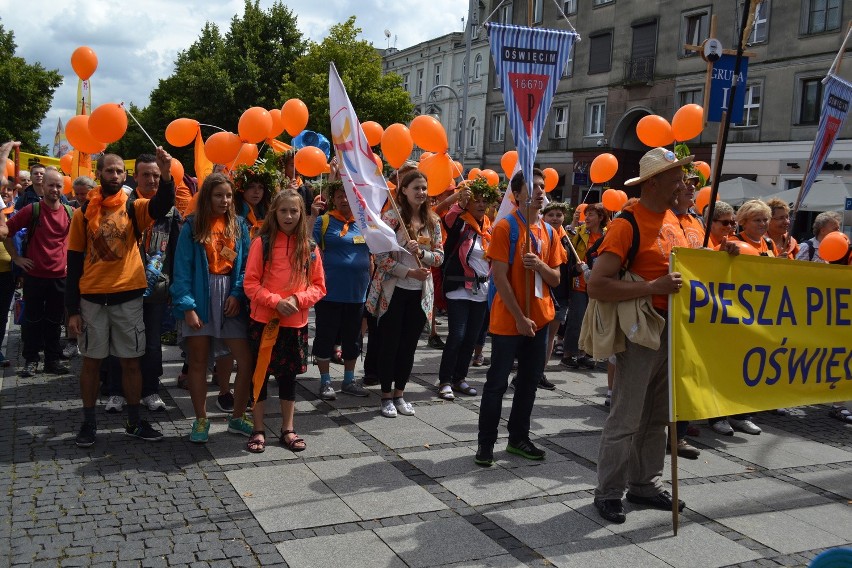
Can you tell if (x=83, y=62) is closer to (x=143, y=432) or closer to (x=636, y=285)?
(x=143, y=432)

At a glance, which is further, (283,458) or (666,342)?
(283,458)

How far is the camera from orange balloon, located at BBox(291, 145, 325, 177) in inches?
340

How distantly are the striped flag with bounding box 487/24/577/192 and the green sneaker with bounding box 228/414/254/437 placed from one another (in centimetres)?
270

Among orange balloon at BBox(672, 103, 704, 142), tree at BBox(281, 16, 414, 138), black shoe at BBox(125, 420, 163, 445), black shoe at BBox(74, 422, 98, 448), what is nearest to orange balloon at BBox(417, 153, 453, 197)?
orange balloon at BBox(672, 103, 704, 142)

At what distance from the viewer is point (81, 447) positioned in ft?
17.8

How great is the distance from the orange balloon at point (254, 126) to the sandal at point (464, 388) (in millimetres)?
3404

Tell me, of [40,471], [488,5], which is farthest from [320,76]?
[40,471]

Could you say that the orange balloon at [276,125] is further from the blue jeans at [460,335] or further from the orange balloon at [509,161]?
the orange balloon at [509,161]

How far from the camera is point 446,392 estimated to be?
733 cm

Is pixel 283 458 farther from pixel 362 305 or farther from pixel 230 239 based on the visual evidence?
pixel 362 305

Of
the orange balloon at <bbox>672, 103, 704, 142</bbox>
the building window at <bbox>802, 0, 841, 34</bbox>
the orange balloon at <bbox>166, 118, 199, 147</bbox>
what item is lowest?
the orange balloon at <bbox>166, 118, 199, 147</bbox>

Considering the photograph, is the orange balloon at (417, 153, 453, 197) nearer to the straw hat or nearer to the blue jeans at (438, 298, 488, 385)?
the blue jeans at (438, 298, 488, 385)

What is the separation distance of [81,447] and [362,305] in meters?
2.66

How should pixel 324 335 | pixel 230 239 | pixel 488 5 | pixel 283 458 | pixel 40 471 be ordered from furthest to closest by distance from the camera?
pixel 488 5
pixel 324 335
pixel 230 239
pixel 283 458
pixel 40 471
